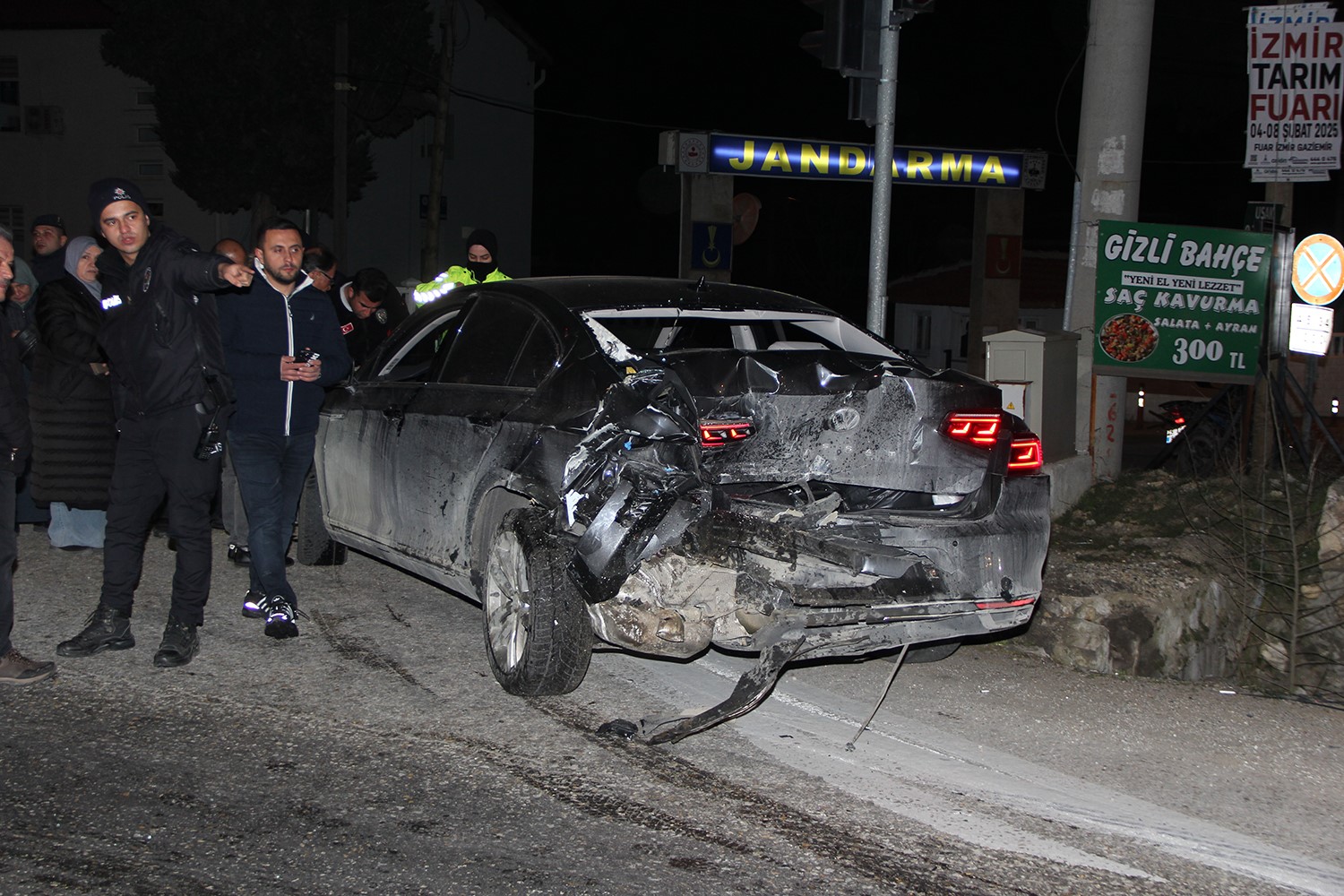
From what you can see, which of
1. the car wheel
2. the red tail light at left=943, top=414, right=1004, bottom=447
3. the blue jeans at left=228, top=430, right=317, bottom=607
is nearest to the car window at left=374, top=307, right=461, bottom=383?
the blue jeans at left=228, top=430, right=317, bottom=607

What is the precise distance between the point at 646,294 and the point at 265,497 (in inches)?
80.6

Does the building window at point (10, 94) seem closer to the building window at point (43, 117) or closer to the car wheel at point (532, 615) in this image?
the building window at point (43, 117)

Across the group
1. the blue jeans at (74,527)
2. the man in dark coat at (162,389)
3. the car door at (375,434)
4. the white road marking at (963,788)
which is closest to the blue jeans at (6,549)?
the man in dark coat at (162,389)

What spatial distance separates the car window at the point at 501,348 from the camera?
5.20 meters

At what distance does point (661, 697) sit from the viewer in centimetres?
516

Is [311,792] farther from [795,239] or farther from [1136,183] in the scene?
[795,239]

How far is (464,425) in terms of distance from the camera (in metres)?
5.40

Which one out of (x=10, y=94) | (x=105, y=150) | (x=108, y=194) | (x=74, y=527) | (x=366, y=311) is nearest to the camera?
(x=108, y=194)

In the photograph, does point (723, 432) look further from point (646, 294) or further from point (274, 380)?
point (274, 380)

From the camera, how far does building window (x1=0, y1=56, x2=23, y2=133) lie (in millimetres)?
34781

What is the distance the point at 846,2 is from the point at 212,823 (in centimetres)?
542

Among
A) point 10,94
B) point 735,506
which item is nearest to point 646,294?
point 735,506

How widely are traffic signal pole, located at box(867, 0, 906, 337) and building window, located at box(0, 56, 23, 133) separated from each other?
112ft

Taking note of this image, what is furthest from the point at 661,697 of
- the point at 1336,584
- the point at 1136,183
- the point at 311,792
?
the point at 1136,183
